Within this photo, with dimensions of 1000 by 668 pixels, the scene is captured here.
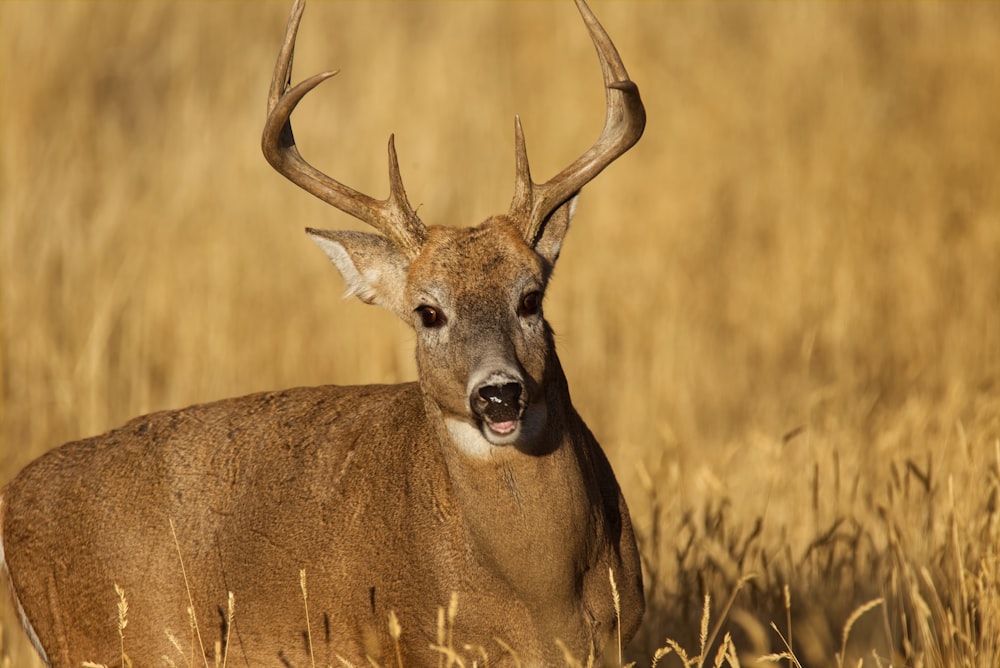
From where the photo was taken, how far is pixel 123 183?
35.0ft

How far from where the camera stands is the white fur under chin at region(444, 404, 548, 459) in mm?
4707

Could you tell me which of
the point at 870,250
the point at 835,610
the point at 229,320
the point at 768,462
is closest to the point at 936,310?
the point at 870,250

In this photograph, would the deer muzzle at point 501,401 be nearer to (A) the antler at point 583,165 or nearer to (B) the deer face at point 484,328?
(B) the deer face at point 484,328

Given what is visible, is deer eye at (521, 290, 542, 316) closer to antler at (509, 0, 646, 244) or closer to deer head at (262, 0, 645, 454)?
deer head at (262, 0, 645, 454)

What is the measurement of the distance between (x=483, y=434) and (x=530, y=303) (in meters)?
0.51

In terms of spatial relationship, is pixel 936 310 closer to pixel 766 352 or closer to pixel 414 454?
pixel 766 352

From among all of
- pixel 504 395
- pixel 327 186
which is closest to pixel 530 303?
pixel 504 395

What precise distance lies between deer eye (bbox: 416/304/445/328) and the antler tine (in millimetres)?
238

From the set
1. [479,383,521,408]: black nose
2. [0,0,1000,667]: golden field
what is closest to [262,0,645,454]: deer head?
[479,383,521,408]: black nose

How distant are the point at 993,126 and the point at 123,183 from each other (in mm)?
6689

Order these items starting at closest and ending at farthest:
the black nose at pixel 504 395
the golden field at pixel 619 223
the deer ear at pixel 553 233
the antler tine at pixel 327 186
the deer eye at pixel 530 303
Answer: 1. the black nose at pixel 504 395
2. the deer eye at pixel 530 303
3. the antler tine at pixel 327 186
4. the deer ear at pixel 553 233
5. the golden field at pixel 619 223

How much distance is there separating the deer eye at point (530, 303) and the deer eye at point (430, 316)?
0.93 ft

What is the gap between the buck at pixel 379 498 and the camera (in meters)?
4.69

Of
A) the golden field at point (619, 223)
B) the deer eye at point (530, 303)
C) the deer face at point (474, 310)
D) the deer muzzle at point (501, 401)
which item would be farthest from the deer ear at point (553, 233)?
the golden field at point (619, 223)
